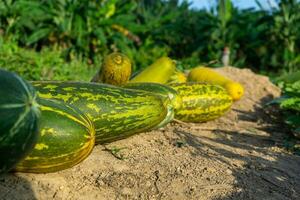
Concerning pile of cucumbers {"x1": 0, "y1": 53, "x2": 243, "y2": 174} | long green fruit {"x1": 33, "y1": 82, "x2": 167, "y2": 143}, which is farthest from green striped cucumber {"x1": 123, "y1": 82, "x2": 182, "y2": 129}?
long green fruit {"x1": 33, "y1": 82, "x2": 167, "y2": 143}

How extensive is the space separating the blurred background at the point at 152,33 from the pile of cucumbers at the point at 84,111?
4669mm

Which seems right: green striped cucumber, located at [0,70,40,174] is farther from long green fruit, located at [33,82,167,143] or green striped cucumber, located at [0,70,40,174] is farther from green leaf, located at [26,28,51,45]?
green leaf, located at [26,28,51,45]

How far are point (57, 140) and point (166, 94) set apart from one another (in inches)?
66.1

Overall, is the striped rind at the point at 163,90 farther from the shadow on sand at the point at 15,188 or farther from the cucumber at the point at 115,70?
the shadow on sand at the point at 15,188

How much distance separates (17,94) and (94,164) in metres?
1.05

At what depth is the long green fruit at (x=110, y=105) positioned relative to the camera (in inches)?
135

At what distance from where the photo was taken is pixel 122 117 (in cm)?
360

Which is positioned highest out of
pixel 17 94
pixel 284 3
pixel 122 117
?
pixel 284 3

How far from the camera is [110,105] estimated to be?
11.6ft

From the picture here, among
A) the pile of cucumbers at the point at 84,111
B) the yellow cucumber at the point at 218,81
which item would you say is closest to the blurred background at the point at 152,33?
the yellow cucumber at the point at 218,81

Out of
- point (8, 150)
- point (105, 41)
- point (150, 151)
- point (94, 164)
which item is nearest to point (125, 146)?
point (150, 151)

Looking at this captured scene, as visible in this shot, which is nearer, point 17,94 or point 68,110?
point 17,94

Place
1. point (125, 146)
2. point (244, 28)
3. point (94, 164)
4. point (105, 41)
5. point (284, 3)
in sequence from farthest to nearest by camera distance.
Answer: point (244, 28)
point (284, 3)
point (105, 41)
point (125, 146)
point (94, 164)

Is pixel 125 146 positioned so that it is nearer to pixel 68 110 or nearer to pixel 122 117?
pixel 122 117
